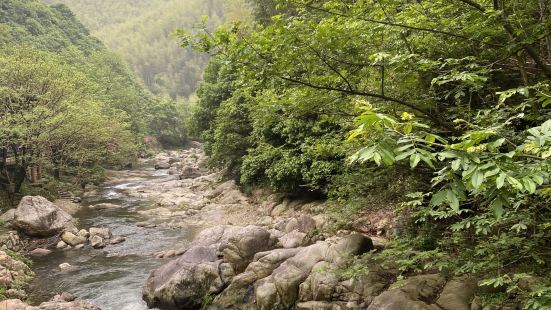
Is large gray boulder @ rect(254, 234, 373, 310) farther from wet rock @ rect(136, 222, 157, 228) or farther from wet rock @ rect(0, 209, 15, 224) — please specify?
wet rock @ rect(0, 209, 15, 224)

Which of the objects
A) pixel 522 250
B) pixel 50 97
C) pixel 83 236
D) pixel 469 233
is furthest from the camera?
pixel 50 97

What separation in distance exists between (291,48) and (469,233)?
4.37 metres

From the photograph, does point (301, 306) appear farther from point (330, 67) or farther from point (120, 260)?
point (120, 260)

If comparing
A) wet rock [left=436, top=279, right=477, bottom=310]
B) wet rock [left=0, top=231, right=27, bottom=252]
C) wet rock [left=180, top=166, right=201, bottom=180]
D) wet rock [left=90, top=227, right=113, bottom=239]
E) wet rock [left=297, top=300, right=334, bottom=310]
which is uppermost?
wet rock [left=436, top=279, right=477, bottom=310]

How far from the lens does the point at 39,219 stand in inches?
683

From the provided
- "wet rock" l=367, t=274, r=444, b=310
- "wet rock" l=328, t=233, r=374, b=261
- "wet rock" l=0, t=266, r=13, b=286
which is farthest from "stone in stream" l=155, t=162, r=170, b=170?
"wet rock" l=367, t=274, r=444, b=310

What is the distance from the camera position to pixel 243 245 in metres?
11.1

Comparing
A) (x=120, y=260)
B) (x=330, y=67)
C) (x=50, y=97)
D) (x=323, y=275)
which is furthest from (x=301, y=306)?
(x=50, y=97)

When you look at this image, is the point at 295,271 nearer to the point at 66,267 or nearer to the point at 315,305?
the point at 315,305

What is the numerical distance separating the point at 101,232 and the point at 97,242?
4.12ft

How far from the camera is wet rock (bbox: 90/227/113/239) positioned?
58.0 feet

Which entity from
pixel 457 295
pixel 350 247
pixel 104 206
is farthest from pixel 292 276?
pixel 104 206

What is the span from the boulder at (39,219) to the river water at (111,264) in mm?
1361

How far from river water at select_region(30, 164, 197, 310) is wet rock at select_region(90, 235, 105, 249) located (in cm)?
27
